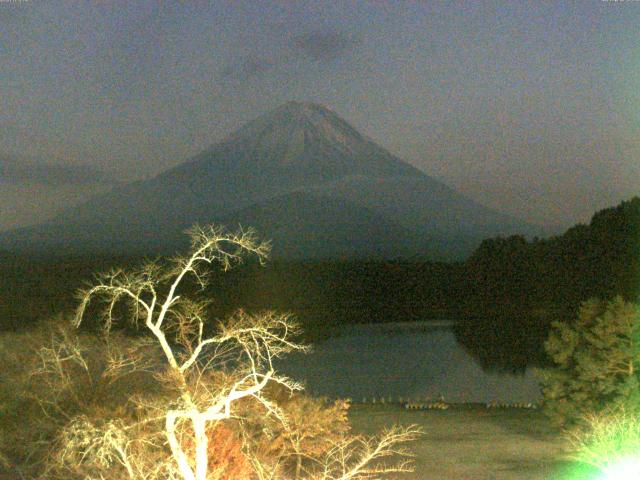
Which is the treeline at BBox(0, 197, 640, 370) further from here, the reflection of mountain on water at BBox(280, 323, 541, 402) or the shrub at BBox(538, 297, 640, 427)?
the shrub at BBox(538, 297, 640, 427)

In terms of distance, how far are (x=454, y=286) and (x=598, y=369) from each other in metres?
54.1

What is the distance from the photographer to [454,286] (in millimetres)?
69688

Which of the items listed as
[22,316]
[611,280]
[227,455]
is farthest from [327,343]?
[227,455]

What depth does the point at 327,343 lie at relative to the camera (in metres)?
43.1

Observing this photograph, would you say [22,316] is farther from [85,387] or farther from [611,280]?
[611,280]

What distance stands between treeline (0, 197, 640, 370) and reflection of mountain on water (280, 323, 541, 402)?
2266 mm

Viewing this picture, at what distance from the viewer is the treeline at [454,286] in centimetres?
4788

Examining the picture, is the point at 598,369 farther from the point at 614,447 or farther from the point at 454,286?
the point at 454,286

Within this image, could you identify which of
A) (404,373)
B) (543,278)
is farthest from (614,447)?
(543,278)

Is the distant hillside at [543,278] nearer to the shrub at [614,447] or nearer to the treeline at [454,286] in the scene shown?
the treeline at [454,286]

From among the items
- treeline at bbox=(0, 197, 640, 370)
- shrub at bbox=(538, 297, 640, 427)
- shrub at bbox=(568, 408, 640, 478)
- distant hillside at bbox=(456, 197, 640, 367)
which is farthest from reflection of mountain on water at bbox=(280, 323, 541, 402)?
shrub at bbox=(568, 408, 640, 478)

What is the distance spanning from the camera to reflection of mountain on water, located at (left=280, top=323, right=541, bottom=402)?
2725 cm

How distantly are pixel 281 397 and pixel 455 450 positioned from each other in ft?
11.6

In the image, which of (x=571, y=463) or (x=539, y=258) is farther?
(x=539, y=258)
